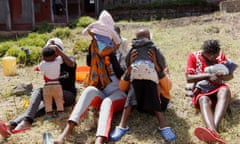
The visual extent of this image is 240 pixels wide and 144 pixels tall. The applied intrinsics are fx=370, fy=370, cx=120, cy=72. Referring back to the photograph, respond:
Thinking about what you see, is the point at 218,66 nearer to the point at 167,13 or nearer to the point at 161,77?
the point at 161,77

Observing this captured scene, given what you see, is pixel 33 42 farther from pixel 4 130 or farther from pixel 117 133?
pixel 117 133

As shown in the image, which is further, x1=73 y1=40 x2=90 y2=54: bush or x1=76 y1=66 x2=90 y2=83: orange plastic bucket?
x1=73 y1=40 x2=90 y2=54: bush

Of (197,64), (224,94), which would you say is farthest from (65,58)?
(224,94)

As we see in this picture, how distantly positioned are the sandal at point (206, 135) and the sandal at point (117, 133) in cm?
80

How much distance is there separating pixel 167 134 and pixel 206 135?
17.6 inches

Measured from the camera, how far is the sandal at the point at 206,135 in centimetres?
357

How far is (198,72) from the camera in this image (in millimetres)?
4363

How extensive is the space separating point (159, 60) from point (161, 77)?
0.19 meters

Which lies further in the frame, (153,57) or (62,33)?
(62,33)

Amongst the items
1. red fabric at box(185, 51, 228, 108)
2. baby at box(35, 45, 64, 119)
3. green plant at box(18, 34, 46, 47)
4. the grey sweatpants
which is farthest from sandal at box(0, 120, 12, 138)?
green plant at box(18, 34, 46, 47)

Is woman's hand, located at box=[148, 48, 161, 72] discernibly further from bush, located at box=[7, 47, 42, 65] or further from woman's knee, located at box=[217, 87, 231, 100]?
bush, located at box=[7, 47, 42, 65]

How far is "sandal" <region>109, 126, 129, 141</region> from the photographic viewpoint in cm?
389

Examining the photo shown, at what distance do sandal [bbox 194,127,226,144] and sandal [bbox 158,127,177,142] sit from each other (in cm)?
30

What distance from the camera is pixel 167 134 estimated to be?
12.8 feet
